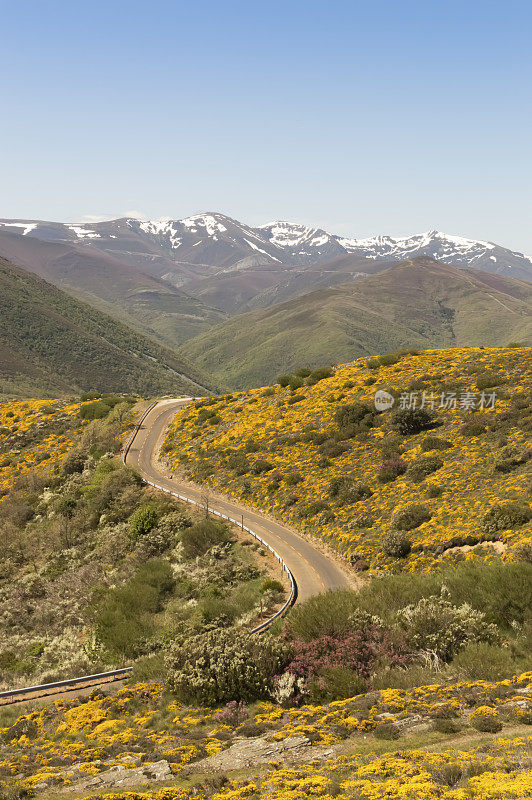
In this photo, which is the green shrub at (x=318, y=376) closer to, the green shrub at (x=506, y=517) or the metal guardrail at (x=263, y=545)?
the metal guardrail at (x=263, y=545)

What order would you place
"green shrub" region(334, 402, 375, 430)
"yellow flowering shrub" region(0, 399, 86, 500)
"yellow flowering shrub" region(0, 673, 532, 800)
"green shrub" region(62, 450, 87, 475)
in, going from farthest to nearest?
"yellow flowering shrub" region(0, 399, 86, 500), "green shrub" region(62, 450, 87, 475), "green shrub" region(334, 402, 375, 430), "yellow flowering shrub" region(0, 673, 532, 800)

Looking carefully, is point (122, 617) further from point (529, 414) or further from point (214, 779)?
point (529, 414)

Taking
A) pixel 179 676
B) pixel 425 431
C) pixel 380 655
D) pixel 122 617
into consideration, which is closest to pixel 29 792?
pixel 179 676

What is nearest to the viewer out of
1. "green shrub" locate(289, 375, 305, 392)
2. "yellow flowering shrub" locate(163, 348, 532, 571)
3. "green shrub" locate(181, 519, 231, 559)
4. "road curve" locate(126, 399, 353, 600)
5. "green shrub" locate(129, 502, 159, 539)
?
"road curve" locate(126, 399, 353, 600)

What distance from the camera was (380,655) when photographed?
18453 mm

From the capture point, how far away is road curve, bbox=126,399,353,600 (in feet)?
100

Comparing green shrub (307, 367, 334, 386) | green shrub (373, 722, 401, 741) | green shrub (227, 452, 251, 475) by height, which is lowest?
green shrub (373, 722, 401, 741)

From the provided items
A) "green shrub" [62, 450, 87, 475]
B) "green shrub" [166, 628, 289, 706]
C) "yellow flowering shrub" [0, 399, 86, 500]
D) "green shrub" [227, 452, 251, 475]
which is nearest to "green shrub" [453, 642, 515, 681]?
"green shrub" [166, 628, 289, 706]

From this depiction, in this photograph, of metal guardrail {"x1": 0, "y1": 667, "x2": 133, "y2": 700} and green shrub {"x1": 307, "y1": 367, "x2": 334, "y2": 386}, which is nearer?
metal guardrail {"x1": 0, "y1": 667, "x2": 133, "y2": 700}

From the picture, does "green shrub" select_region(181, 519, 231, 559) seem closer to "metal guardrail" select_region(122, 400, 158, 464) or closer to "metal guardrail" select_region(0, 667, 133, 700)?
"metal guardrail" select_region(0, 667, 133, 700)

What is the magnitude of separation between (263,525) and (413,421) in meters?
16.4

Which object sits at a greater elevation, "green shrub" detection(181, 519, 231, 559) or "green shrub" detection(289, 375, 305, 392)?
"green shrub" detection(289, 375, 305, 392)

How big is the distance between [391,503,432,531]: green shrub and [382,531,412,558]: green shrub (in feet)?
3.23

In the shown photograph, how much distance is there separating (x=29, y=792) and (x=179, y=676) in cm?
625
